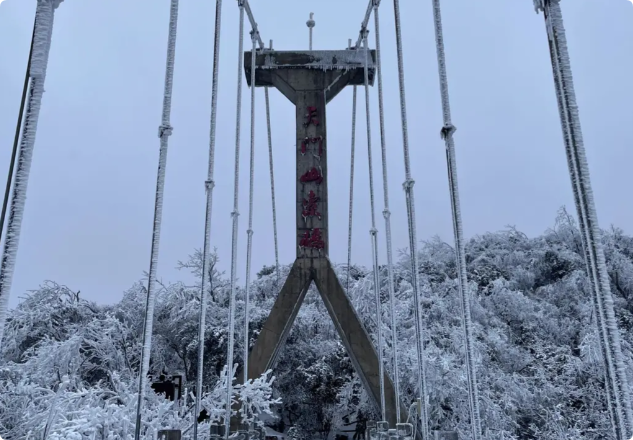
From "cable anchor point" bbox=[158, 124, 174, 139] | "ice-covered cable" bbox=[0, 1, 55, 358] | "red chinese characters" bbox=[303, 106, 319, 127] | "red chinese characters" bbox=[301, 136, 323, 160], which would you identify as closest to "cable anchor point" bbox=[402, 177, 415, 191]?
"cable anchor point" bbox=[158, 124, 174, 139]

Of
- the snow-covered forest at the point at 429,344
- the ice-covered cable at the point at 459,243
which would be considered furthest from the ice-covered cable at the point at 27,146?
the snow-covered forest at the point at 429,344

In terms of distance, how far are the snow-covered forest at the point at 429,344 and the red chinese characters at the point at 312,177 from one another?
3.11 meters

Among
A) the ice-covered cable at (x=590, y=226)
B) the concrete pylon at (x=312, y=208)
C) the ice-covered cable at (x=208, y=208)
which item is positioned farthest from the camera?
the concrete pylon at (x=312, y=208)

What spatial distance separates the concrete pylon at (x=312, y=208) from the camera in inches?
264

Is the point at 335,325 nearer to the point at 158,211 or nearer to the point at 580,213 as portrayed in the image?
the point at 158,211

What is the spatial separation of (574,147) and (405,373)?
21.9 ft

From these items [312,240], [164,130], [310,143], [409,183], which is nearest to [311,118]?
[310,143]

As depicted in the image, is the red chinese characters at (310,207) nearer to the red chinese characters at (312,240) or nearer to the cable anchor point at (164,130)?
the red chinese characters at (312,240)

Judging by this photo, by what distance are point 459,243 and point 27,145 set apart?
164 centimetres

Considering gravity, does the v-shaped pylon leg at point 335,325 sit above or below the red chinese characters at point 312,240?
below

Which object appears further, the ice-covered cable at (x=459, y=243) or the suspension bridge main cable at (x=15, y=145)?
the ice-covered cable at (x=459, y=243)

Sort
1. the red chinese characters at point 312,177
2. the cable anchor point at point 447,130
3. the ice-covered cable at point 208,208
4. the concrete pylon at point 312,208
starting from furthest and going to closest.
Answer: the red chinese characters at point 312,177 → the concrete pylon at point 312,208 → the ice-covered cable at point 208,208 → the cable anchor point at point 447,130

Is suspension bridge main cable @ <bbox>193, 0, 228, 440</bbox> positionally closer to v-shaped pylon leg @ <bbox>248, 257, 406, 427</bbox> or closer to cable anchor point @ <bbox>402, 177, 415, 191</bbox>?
cable anchor point @ <bbox>402, 177, 415, 191</bbox>

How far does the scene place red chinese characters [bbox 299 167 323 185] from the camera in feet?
23.8
